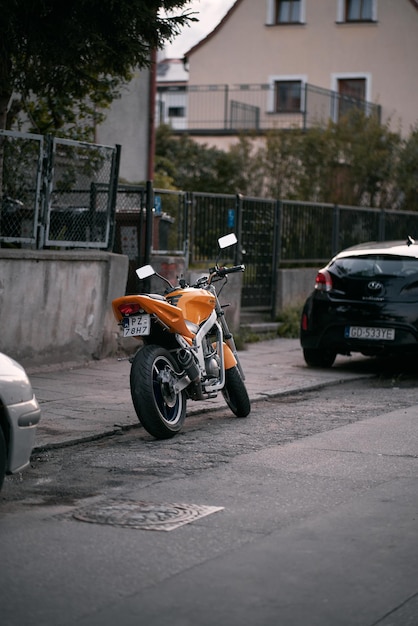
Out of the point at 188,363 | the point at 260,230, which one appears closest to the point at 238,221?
the point at 260,230

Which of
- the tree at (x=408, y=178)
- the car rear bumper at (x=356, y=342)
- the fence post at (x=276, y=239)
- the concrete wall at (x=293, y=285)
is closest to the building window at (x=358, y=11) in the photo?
the tree at (x=408, y=178)

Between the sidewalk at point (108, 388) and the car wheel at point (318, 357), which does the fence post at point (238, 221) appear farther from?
the car wheel at point (318, 357)

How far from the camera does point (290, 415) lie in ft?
33.3

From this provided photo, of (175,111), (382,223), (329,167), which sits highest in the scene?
(175,111)

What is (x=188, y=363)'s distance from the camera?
8938mm

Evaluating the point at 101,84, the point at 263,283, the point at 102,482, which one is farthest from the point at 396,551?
the point at 263,283

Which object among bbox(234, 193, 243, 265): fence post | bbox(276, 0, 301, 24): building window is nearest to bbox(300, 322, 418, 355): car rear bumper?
bbox(234, 193, 243, 265): fence post

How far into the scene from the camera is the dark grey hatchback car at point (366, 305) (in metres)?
12.8

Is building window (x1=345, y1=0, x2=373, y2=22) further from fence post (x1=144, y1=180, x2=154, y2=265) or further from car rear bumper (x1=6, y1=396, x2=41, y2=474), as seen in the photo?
car rear bumper (x1=6, y1=396, x2=41, y2=474)

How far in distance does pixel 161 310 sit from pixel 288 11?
35.3 metres

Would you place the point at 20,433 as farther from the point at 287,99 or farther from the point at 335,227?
the point at 287,99

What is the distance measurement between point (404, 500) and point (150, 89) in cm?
1656

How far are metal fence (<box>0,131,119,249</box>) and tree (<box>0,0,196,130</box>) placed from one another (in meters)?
0.52

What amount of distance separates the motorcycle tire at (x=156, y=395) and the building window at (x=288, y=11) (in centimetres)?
3499
